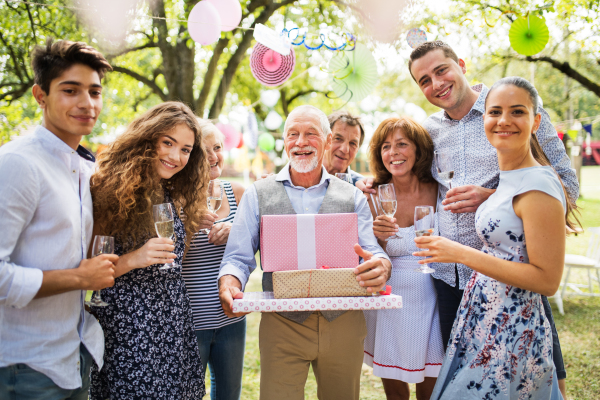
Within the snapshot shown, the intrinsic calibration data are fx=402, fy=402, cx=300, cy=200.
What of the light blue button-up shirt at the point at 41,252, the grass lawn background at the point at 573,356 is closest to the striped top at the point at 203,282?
the light blue button-up shirt at the point at 41,252

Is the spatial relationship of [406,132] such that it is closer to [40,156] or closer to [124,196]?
[124,196]

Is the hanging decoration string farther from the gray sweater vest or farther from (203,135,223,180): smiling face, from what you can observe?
the gray sweater vest

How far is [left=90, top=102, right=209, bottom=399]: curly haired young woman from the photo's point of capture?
216cm

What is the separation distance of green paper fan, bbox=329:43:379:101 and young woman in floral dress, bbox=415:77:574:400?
2460 mm

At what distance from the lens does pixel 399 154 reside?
3.04 m

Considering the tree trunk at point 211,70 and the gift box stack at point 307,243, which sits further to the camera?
the tree trunk at point 211,70

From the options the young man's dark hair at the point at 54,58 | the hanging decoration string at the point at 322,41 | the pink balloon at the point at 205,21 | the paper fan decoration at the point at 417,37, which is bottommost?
the young man's dark hair at the point at 54,58

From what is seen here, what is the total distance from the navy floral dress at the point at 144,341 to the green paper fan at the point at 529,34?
3.48 meters

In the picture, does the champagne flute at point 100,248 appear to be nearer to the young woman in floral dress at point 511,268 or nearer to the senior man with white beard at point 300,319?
the senior man with white beard at point 300,319

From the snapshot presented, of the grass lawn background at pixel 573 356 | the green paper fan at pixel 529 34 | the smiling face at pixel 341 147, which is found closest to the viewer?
the green paper fan at pixel 529 34

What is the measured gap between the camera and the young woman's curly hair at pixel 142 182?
226 cm

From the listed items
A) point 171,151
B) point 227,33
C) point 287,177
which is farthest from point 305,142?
point 227,33

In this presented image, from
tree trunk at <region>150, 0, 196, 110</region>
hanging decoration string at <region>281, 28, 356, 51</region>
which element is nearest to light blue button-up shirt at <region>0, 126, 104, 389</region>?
hanging decoration string at <region>281, 28, 356, 51</region>

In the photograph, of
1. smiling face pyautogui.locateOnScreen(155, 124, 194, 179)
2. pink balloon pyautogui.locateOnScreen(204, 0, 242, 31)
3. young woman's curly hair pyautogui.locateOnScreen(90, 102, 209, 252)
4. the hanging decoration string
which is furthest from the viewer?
pink balloon pyautogui.locateOnScreen(204, 0, 242, 31)
